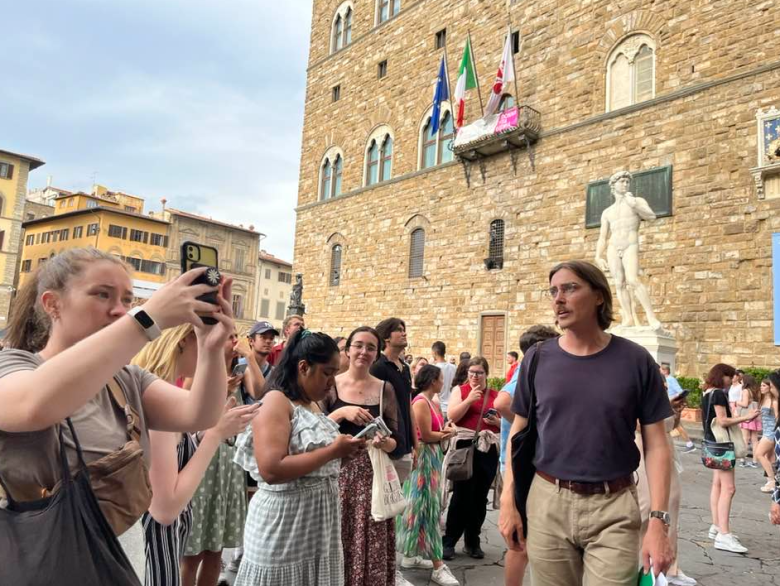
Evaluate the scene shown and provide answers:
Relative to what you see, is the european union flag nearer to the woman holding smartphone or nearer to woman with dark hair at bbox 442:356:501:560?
woman with dark hair at bbox 442:356:501:560

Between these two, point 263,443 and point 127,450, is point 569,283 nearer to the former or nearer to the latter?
point 263,443

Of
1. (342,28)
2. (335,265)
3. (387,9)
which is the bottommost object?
(335,265)

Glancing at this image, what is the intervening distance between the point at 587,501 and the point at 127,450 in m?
1.62

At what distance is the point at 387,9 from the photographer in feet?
62.6

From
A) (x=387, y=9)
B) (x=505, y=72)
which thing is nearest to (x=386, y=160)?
(x=387, y=9)

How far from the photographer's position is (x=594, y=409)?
2072 mm

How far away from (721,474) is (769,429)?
66.9 inches

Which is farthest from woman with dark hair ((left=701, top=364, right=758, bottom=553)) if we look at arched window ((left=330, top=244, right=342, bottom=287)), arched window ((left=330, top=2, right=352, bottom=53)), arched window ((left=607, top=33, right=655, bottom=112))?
arched window ((left=330, top=2, right=352, bottom=53))

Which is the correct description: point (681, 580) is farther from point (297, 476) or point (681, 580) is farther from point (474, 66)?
point (474, 66)

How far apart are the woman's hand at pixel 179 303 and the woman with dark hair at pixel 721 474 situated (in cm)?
468

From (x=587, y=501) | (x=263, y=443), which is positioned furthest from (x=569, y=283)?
(x=263, y=443)

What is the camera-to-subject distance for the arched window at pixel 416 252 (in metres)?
16.7

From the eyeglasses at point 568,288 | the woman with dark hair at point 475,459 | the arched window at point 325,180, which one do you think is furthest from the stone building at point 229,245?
the eyeglasses at point 568,288

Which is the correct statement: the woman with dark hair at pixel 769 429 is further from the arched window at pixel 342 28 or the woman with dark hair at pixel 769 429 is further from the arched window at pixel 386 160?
the arched window at pixel 342 28
